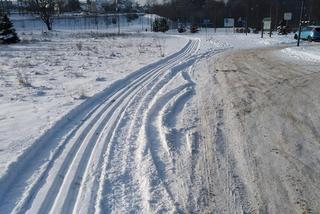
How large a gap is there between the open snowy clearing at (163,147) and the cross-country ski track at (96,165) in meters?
0.02

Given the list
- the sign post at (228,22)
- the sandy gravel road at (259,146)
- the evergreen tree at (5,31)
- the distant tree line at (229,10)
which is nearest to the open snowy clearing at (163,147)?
the sandy gravel road at (259,146)

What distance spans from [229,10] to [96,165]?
324ft

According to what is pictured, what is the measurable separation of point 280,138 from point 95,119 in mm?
4130

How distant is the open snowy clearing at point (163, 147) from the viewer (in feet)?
14.2

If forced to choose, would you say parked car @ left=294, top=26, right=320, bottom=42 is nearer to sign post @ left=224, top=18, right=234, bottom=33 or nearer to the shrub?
the shrub

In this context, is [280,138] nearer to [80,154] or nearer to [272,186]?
[272,186]

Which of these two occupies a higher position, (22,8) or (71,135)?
(22,8)

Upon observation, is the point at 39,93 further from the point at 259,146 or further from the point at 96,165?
the point at 259,146

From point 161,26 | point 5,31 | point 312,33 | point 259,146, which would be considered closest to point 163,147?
point 259,146

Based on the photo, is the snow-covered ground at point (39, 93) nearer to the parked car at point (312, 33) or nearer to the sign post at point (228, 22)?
the parked car at point (312, 33)

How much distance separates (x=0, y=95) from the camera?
1055cm

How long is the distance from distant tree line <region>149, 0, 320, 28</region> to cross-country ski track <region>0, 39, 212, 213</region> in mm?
67876

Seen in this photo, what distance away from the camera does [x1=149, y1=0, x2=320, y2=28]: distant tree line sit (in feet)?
247

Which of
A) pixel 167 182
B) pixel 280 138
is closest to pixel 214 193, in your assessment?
pixel 167 182
